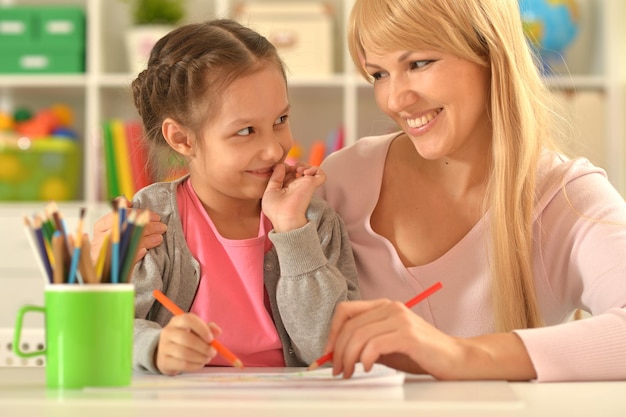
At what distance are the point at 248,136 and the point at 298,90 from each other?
2.08 metres

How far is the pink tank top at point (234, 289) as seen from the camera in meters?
1.26

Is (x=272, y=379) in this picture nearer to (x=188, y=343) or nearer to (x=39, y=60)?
(x=188, y=343)

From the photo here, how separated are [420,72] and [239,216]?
1.13ft

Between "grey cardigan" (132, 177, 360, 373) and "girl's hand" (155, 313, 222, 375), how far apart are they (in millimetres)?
164

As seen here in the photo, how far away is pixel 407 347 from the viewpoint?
937 mm

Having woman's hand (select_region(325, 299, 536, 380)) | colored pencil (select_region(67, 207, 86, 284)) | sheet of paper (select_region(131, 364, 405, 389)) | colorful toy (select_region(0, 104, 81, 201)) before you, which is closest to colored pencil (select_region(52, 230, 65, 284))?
colored pencil (select_region(67, 207, 86, 284))

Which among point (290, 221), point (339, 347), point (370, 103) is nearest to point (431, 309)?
point (290, 221)

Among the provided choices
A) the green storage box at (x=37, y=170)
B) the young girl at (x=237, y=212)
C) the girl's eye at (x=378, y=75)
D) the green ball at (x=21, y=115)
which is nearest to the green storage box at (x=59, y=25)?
the green ball at (x=21, y=115)

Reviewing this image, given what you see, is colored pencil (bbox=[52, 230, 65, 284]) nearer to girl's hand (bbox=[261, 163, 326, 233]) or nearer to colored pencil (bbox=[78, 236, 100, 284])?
colored pencil (bbox=[78, 236, 100, 284])

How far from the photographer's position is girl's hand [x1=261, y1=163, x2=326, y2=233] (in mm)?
1259

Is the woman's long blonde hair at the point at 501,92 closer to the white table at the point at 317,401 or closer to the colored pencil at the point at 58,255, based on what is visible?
the white table at the point at 317,401

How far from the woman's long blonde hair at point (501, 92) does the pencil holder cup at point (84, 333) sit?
0.64 m

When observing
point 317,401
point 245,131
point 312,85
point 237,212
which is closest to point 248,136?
point 245,131

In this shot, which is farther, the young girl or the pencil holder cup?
the young girl
